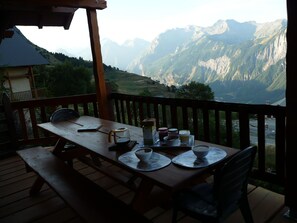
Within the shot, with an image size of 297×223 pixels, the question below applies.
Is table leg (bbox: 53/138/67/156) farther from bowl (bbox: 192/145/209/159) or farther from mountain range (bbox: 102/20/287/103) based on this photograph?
mountain range (bbox: 102/20/287/103)

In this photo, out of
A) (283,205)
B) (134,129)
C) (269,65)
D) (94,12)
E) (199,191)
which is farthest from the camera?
(269,65)

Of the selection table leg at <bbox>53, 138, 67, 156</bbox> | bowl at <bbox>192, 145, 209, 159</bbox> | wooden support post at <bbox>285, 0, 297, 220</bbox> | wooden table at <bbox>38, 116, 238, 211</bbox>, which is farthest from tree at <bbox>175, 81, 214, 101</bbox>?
bowl at <bbox>192, 145, 209, 159</bbox>

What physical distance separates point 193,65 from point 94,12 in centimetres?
4276

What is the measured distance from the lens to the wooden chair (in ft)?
4.53

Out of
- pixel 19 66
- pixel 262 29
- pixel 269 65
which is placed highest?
pixel 262 29

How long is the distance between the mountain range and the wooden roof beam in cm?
2047

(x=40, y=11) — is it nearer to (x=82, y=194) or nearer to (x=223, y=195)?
(x=82, y=194)

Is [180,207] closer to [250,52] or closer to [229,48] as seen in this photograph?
[250,52]

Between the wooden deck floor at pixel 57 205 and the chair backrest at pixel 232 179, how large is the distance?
64 cm

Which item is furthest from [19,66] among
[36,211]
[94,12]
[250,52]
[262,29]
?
[262,29]

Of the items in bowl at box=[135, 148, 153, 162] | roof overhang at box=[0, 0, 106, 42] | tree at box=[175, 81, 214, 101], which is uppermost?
roof overhang at box=[0, 0, 106, 42]

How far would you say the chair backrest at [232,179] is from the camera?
53.2 inches

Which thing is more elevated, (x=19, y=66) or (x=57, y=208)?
(x=19, y=66)

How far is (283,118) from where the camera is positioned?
7.38 feet
